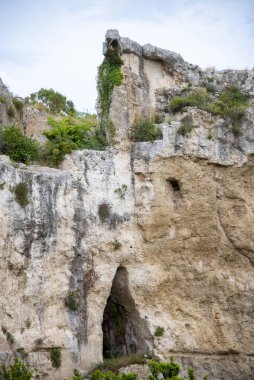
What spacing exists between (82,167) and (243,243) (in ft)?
20.2

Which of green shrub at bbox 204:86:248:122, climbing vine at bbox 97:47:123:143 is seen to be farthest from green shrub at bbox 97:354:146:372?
green shrub at bbox 204:86:248:122

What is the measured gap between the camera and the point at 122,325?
19.7 m

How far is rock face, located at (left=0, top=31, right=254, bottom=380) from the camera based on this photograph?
53.7 ft

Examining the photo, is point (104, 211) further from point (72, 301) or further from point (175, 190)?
point (72, 301)

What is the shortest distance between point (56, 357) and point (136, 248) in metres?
4.55

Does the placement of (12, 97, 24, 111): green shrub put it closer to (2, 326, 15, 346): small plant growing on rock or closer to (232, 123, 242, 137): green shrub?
(232, 123, 242, 137): green shrub

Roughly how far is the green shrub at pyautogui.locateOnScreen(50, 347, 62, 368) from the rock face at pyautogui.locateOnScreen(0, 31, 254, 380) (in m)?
0.11

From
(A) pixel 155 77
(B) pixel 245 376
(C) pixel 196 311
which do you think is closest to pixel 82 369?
(C) pixel 196 311

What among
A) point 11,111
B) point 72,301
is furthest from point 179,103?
point 72,301

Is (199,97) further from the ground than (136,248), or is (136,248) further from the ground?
(199,97)

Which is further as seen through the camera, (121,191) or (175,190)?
(175,190)

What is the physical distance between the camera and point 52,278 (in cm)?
1672

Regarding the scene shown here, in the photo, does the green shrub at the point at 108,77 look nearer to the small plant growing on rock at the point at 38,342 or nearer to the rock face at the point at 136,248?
the rock face at the point at 136,248

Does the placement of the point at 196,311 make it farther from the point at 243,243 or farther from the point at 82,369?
the point at 82,369
